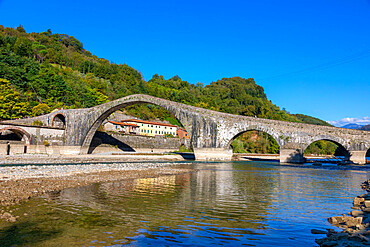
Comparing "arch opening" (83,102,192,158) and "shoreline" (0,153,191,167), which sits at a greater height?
"arch opening" (83,102,192,158)

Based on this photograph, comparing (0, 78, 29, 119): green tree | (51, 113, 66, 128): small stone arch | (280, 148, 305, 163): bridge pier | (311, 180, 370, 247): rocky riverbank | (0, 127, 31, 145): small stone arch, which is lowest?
(311, 180, 370, 247): rocky riverbank

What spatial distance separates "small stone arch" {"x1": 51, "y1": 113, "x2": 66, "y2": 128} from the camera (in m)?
43.1

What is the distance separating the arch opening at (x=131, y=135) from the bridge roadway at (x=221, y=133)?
12.1 feet

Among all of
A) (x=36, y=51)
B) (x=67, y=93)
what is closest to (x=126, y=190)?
(x=67, y=93)

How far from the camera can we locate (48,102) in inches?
2131

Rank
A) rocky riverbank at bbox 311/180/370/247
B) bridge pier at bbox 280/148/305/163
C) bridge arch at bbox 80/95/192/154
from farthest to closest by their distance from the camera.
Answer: bridge arch at bbox 80/95/192/154 → bridge pier at bbox 280/148/305/163 → rocky riverbank at bbox 311/180/370/247

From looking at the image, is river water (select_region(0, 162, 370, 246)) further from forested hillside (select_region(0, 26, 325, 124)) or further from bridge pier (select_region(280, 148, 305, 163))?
forested hillside (select_region(0, 26, 325, 124))

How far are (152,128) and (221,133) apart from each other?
37915mm

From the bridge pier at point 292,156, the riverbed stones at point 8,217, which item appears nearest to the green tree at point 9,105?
the bridge pier at point 292,156

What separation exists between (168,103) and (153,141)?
17.8 m

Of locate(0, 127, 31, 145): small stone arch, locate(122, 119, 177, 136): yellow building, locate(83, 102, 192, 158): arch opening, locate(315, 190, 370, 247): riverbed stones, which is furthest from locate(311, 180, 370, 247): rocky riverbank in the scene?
locate(122, 119, 177, 136): yellow building

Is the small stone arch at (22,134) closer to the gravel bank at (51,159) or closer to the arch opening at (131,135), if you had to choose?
the gravel bank at (51,159)

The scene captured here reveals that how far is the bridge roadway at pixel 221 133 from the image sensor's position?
34844 millimetres

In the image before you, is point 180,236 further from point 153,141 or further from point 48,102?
point 48,102
